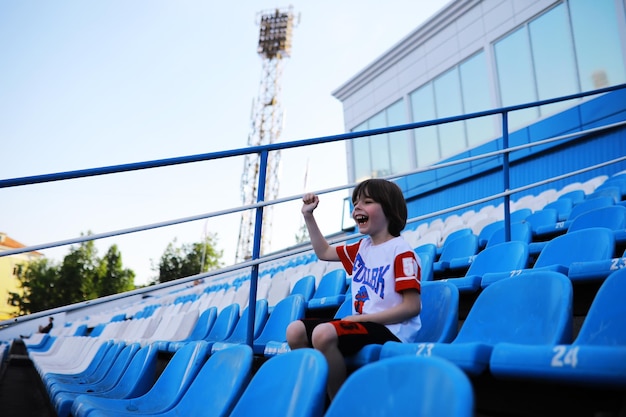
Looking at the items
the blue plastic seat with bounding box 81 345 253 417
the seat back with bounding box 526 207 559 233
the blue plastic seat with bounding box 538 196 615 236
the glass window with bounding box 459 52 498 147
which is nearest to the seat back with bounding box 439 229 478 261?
the blue plastic seat with bounding box 538 196 615 236

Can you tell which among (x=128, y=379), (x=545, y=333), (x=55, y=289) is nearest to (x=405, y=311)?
(x=545, y=333)

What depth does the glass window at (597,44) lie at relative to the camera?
642 centimetres

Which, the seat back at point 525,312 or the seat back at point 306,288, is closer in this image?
the seat back at point 525,312

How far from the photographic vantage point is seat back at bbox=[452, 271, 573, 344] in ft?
3.78

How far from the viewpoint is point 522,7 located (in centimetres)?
758

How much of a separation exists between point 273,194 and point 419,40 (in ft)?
47.4

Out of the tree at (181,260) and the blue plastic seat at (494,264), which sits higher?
the tree at (181,260)

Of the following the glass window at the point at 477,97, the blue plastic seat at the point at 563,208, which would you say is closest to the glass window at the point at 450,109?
the glass window at the point at 477,97

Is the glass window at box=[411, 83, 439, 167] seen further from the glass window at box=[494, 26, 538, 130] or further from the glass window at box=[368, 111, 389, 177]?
the glass window at box=[494, 26, 538, 130]

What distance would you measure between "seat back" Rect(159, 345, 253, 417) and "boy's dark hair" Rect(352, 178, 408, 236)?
0.61m

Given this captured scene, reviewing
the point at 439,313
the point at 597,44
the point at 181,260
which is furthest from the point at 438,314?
the point at 181,260

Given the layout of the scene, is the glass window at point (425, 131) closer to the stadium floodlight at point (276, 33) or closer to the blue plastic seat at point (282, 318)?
the blue plastic seat at point (282, 318)

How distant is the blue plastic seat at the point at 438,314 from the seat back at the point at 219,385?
27cm

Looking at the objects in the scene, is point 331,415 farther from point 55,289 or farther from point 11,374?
point 55,289
